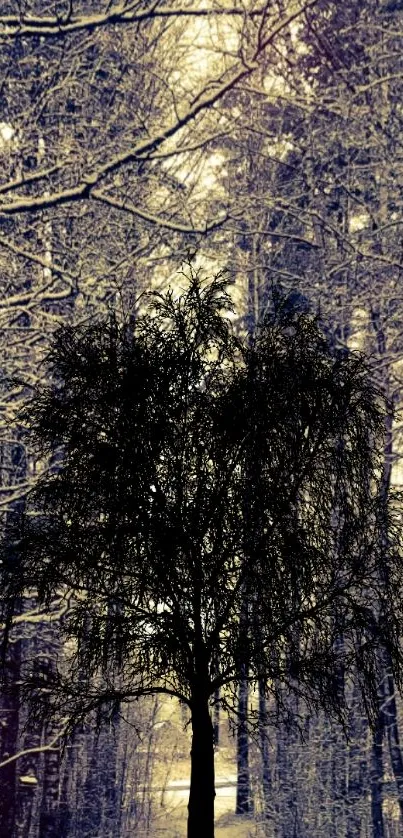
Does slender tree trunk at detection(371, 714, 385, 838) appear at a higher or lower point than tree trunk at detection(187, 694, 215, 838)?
higher

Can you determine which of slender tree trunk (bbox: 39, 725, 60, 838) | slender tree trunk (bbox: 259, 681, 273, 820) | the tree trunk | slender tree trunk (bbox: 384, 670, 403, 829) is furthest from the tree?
slender tree trunk (bbox: 259, 681, 273, 820)

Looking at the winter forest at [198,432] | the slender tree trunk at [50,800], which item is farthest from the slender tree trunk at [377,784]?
the slender tree trunk at [50,800]

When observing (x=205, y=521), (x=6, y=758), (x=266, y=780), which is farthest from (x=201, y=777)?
(x=266, y=780)

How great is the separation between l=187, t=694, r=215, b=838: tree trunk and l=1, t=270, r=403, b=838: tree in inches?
0.5

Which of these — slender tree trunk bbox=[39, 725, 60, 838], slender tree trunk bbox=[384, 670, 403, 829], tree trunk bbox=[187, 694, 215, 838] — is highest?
slender tree trunk bbox=[384, 670, 403, 829]

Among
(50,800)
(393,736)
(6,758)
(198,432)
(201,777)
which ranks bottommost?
(201,777)

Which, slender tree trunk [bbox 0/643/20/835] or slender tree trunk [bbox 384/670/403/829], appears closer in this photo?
slender tree trunk [bbox 0/643/20/835]

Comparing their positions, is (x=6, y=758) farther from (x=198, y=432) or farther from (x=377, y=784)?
(x=198, y=432)

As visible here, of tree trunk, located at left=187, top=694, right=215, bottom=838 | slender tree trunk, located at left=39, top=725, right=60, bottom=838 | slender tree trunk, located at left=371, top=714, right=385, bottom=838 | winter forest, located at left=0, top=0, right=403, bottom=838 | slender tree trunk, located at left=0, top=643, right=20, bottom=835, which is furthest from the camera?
slender tree trunk, located at left=371, top=714, right=385, bottom=838

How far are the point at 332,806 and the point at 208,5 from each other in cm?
1608

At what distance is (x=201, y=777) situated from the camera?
9.55m

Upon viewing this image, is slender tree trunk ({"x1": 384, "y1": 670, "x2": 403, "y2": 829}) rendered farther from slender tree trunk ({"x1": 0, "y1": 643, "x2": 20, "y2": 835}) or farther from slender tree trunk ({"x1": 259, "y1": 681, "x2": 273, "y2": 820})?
slender tree trunk ({"x1": 0, "y1": 643, "x2": 20, "y2": 835})

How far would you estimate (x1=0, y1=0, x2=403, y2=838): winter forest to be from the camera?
988cm

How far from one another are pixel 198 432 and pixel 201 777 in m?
3.17
